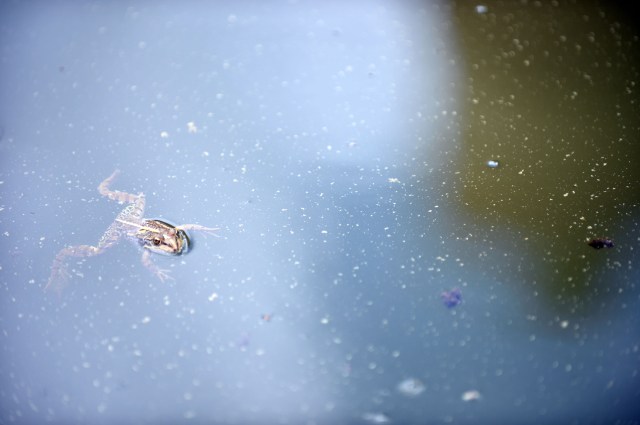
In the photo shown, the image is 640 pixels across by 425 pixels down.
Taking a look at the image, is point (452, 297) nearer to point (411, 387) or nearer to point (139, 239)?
point (411, 387)

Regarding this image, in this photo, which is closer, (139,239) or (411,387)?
(411,387)

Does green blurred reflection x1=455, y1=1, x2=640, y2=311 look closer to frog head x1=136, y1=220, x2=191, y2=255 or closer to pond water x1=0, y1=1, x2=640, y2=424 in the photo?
pond water x1=0, y1=1, x2=640, y2=424

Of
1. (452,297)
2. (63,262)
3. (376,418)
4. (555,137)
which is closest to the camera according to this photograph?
(376,418)

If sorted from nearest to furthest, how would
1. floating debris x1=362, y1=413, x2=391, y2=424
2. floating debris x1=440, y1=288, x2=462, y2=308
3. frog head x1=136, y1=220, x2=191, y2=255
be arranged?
floating debris x1=362, y1=413, x2=391, y2=424 < floating debris x1=440, y1=288, x2=462, y2=308 < frog head x1=136, y1=220, x2=191, y2=255

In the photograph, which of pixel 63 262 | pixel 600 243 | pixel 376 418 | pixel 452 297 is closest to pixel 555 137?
pixel 600 243

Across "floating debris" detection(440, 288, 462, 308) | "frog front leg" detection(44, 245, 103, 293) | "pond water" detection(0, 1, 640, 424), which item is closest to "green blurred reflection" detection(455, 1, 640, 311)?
"pond water" detection(0, 1, 640, 424)

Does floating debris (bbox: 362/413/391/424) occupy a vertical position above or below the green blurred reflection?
below

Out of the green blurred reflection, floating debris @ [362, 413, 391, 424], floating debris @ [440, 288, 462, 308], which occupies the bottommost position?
floating debris @ [362, 413, 391, 424]
